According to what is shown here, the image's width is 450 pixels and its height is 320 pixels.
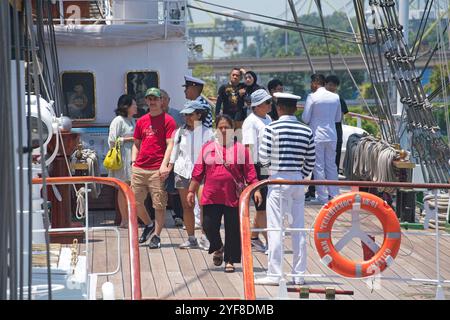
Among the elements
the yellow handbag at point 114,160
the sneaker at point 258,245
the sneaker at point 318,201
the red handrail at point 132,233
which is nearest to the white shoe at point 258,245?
the sneaker at point 258,245

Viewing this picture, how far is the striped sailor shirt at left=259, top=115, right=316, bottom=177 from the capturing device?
8734 mm

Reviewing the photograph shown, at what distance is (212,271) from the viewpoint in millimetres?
9492

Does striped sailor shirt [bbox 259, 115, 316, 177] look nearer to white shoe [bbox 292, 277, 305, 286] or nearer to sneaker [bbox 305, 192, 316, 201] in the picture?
white shoe [bbox 292, 277, 305, 286]

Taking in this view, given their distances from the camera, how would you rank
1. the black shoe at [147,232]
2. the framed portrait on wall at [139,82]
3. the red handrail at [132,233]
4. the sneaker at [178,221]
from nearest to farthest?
1. the red handrail at [132,233]
2. the black shoe at [147,232]
3. the sneaker at [178,221]
4. the framed portrait on wall at [139,82]

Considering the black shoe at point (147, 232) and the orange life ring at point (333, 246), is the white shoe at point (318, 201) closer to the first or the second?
the black shoe at point (147, 232)

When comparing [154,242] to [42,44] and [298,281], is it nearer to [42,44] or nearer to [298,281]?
[298,281]

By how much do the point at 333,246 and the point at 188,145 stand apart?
2.46 meters

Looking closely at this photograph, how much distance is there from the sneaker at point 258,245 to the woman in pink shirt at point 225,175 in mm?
969

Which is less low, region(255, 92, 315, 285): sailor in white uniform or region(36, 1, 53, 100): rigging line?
region(36, 1, 53, 100): rigging line

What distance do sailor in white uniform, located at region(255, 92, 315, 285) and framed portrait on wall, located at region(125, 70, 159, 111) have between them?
5.26m

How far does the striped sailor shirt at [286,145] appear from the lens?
28.7 feet

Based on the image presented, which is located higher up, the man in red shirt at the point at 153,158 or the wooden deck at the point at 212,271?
the man in red shirt at the point at 153,158

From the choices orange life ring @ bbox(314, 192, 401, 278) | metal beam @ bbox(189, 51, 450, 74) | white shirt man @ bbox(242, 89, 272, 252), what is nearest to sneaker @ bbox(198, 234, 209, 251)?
white shirt man @ bbox(242, 89, 272, 252)

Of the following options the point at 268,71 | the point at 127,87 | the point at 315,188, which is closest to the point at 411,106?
the point at 315,188
